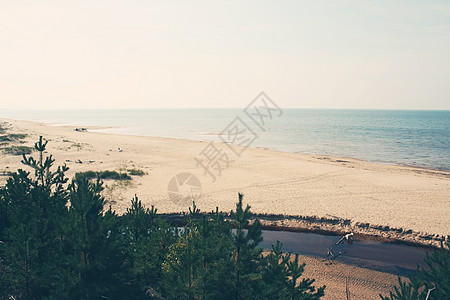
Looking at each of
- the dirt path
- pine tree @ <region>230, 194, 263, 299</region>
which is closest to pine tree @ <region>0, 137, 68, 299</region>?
pine tree @ <region>230, 194, 263, 299</region>

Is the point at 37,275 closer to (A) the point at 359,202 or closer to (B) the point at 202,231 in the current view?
(B) the point at 202,231

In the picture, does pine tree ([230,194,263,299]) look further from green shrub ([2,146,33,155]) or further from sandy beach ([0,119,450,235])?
green shrub ([2,146,33,155])

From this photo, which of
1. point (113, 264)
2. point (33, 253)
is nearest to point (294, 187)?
point (113, 264)

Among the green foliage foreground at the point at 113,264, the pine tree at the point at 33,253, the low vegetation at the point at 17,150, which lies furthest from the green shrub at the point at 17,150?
the green foliage foreground at the point at 113,264

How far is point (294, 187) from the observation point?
27.4 meters

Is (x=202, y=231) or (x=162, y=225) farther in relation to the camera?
(x=162, y=225)

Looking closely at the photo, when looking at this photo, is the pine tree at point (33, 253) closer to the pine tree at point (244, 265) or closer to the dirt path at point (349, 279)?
the pine tree at point (244, 265)

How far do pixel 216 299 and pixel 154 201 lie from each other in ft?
49.4

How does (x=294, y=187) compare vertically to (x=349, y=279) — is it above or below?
above

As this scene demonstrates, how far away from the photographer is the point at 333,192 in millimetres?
25984

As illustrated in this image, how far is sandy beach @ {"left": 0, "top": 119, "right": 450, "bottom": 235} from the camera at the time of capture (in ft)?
68.4

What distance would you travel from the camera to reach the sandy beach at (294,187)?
821 inches

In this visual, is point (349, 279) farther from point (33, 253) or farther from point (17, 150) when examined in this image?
point (17, 150)

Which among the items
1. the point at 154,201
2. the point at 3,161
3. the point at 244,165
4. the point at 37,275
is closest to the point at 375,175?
the point at 244,165
